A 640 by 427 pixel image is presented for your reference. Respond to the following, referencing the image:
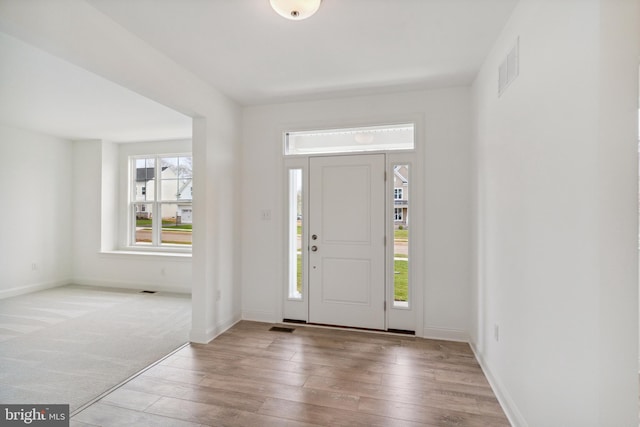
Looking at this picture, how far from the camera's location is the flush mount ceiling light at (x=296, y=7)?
1782 mm

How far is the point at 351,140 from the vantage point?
362 cm

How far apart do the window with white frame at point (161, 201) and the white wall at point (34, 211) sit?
3.59ft

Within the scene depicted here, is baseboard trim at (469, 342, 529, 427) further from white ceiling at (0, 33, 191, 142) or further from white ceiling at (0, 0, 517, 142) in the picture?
white ceiling at (0, 33, 191, 142)

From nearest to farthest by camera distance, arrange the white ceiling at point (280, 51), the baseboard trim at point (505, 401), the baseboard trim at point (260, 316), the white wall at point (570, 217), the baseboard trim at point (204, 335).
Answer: the white wall at point (570, 217), the baseboard trim at point (505, 401), the white ceiling at point (280, 51), the baseboard trim at point (204, 335), the baseboard trim at point (260, 316)

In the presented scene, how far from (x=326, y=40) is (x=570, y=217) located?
1960mm

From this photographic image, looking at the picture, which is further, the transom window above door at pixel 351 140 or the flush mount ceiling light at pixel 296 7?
the transom window above door at pixel 351 140

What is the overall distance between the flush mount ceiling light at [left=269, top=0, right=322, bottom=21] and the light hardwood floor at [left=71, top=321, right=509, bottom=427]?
2514 mm

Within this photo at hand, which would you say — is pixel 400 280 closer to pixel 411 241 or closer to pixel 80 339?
pixel 411 241

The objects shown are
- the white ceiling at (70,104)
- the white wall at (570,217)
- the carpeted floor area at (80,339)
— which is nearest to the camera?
the white wall at (570,217)

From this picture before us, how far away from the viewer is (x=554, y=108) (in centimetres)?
153

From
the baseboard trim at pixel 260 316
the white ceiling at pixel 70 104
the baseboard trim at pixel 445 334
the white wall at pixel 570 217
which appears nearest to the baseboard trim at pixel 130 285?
the baseboard trim at pixel 260 316

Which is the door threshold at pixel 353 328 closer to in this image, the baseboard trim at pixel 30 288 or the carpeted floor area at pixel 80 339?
the carpeted floor area at pixel 80 339

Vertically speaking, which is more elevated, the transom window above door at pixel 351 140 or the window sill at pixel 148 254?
the transom window above door at pixel 351 140

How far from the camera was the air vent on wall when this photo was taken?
1968 millimetres
